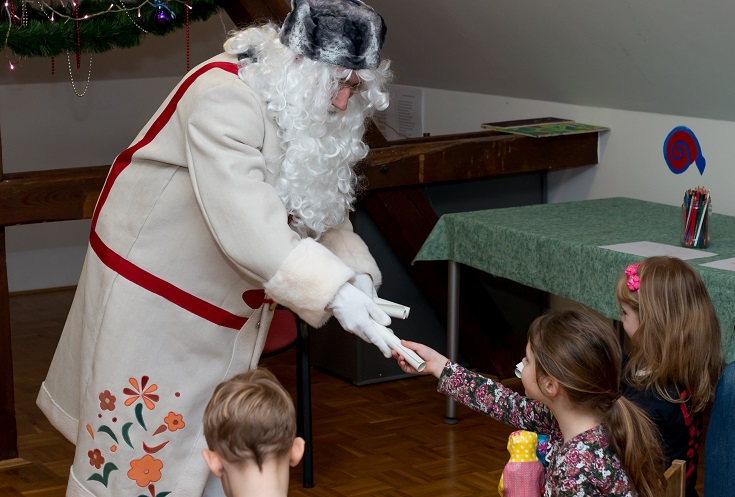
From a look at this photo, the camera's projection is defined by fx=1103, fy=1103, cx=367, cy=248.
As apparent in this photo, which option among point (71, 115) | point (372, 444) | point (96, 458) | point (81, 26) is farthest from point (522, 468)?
point (71, 115)

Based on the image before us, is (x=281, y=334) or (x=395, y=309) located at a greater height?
(x=395, y=309)

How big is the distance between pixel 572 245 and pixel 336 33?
3.92 ft

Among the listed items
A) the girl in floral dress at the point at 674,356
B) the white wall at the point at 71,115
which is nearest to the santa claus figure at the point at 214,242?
the girl in floral dress at the point at 674,356

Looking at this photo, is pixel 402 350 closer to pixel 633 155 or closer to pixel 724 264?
pixel 724 264

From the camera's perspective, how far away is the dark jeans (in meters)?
1.86

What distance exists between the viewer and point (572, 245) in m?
2.99

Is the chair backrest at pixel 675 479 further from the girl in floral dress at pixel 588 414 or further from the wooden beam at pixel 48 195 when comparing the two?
the wooden beam at pixel 48 195

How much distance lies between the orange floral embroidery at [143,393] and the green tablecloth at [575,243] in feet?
4.05

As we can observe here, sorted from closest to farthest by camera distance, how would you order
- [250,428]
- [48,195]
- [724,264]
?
[250,428] < [724,264] < [48,195]

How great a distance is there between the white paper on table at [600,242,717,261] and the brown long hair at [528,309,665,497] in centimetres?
101

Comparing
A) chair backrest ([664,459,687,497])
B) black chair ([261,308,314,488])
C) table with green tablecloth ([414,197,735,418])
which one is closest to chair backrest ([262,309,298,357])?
black chair ([261,308,314,488])

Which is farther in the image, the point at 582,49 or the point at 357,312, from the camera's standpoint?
the point at 582,49

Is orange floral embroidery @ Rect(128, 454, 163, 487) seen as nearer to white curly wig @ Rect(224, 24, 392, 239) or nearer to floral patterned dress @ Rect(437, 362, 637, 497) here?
white curly wig @ Rect(224, 24, 392, 239)

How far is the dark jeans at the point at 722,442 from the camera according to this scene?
1857 millimetres
